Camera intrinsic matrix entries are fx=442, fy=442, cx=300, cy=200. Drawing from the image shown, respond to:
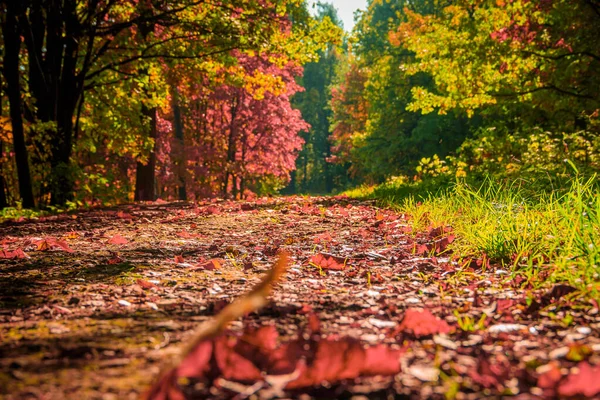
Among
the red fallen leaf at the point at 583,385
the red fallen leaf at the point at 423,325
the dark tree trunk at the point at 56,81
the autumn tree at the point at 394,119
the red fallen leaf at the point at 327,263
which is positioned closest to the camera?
the red fallen leaf at the point at 583,385

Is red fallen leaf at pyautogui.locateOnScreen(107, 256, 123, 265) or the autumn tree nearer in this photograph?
red fallen leaf at pyautogui.locateOnScreen(107, 256, 123, 265)

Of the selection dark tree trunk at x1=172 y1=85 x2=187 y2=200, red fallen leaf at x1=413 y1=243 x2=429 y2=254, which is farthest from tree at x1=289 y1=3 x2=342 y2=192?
red fallen leaf at x1=413 y1=243 x2=429 y2=254

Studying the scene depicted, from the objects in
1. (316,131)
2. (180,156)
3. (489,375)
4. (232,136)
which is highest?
(316,131)

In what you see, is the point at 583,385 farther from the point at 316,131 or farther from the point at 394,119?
the point at 316,131

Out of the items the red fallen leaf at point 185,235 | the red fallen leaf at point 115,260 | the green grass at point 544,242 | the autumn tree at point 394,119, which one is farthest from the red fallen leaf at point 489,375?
the autumn tree at point 394,119

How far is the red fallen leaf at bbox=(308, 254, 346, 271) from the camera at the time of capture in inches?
110

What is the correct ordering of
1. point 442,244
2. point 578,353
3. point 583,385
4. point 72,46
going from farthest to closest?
1. point 72,46
2. point 442,244
3. point 578,353
4. point 583,385

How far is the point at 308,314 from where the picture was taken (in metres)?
1.73

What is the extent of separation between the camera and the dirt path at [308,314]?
3.51 ft

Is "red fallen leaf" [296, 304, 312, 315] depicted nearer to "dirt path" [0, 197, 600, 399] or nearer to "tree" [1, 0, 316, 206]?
"dirt path" [0, 197, 600, 399]

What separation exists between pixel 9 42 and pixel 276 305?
8.00 m

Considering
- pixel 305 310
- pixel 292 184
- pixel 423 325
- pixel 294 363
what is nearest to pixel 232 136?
pixel 305 310

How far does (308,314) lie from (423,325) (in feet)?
1.47

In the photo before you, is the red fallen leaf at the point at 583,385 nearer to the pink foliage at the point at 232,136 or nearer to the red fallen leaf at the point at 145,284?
the red fallen leaf at the point at 145,284
